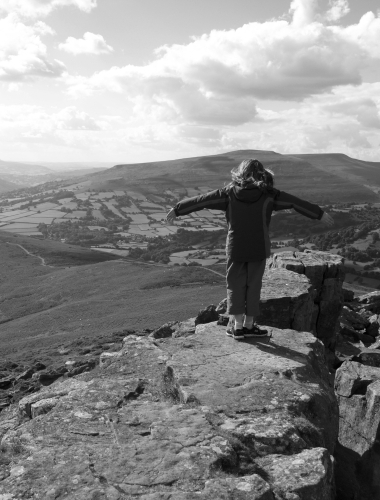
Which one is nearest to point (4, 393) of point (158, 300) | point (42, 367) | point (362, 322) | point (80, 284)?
point (42, 367)

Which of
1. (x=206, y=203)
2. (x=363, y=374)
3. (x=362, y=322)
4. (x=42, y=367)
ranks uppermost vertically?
(x=206, y=203)

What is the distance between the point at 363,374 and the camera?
15023mm

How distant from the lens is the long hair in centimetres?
1268

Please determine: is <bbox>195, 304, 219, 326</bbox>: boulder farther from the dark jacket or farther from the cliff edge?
the dark jacket

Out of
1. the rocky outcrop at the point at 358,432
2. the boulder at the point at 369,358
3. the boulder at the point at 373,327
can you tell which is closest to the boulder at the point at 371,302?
the boulder at the point at 373,327

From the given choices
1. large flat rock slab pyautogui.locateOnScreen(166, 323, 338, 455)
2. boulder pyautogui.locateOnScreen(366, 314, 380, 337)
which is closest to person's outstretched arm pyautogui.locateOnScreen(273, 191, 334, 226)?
large flat rock slab pyautogui.locateOnScreen(166, 323, 338, 455)

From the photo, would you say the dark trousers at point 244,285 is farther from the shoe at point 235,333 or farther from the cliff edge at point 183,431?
the cliff edge at point 183,431

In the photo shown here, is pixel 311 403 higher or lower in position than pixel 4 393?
higher

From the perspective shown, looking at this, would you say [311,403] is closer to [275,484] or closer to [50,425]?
[275,484]

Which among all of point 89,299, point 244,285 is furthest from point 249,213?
point 89,299

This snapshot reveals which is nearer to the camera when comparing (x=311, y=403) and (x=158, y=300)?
(x=311, y=403)

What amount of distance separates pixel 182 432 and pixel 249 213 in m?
6.56

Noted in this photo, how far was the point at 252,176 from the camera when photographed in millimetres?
12758

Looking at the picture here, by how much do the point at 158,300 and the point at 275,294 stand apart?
166 ft
